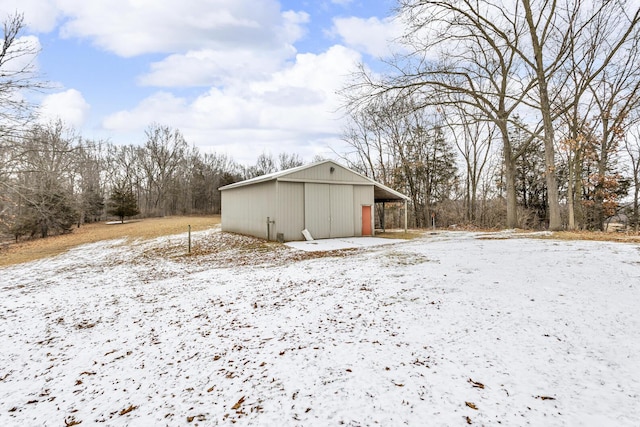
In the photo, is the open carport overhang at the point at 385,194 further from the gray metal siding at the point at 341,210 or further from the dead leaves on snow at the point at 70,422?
the dead leaves on snow at the point at 70,422

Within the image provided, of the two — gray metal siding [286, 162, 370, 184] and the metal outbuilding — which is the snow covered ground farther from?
gray metal siding [286, 162, 370, 184]

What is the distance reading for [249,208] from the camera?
1655 centimetres

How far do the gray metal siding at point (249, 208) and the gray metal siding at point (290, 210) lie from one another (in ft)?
1.15

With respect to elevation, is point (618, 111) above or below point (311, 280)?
above

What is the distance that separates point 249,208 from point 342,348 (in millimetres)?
13697

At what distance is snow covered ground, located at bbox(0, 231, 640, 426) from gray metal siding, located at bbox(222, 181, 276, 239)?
25.0 feet

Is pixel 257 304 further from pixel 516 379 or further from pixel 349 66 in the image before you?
pixel 349 66

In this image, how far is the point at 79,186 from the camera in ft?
98.8

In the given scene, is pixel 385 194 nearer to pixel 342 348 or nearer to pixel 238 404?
pixel 342 348

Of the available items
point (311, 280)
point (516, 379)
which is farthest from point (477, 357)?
point (311, 280)

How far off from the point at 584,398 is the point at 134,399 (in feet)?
13.0

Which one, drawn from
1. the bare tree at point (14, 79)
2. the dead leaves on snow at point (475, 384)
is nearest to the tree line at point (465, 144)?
the bare tree at point (14, 79)

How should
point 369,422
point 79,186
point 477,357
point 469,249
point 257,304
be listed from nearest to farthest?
1. point 369,422
2. point 477,357
3. point 257,304
4. point 469,249
5. point 79,186

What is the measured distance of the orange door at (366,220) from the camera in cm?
1648
